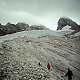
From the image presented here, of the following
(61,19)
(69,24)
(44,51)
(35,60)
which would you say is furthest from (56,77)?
(61,19)

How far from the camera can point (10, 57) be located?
1802 cm

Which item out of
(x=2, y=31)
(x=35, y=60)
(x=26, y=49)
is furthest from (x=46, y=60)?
(x=2, y=31)

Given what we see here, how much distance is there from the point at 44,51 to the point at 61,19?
48.7 metres

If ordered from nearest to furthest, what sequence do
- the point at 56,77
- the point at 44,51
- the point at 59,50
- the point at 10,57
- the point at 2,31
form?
the point at 56,77 → the point at 10,57 → the point at 44,51 → the point at 59,50 → the point at 2,31

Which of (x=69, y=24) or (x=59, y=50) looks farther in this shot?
(x=69, y=24)

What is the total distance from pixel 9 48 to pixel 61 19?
5139 cm

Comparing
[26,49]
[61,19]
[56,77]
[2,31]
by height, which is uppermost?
[61,19]

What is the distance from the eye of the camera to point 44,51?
22.4 m

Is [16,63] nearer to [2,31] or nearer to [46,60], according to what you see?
[46,60]

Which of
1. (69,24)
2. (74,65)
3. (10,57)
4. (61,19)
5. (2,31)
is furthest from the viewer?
(61,19)

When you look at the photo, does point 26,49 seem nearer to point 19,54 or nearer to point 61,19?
point 19,54

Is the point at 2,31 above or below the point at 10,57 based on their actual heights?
above

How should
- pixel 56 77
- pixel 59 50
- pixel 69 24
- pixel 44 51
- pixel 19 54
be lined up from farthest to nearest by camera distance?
pixel 69 24, pixel 59 50, pixel 44 51, pixel 19 54, pixel 56 77

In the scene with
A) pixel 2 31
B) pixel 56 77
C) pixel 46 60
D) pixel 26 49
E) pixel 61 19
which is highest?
pixel 61 19
